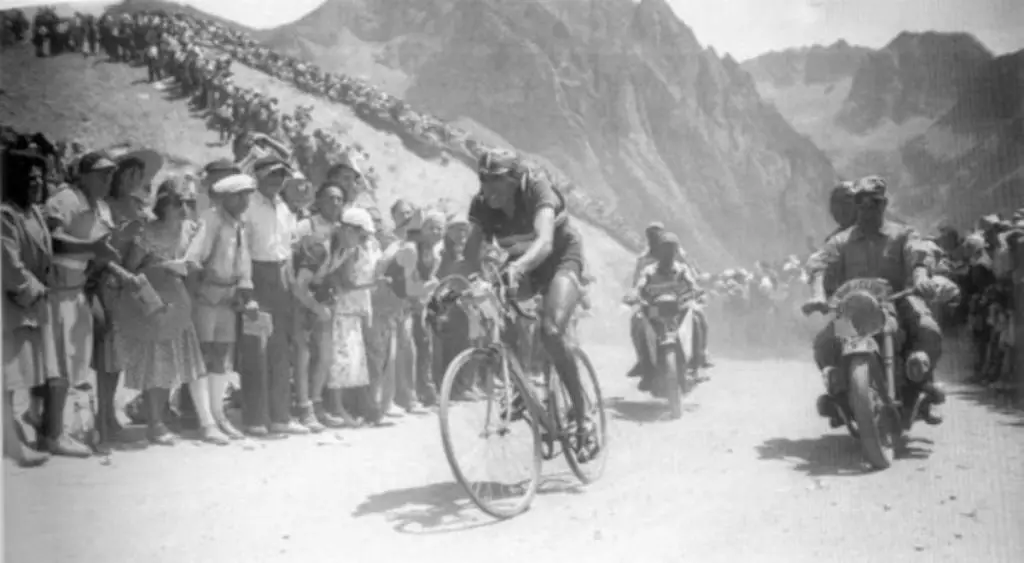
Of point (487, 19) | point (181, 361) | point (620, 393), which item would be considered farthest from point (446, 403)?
point (487, 19)

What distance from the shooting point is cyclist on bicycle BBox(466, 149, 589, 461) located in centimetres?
383

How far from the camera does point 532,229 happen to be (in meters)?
3.95

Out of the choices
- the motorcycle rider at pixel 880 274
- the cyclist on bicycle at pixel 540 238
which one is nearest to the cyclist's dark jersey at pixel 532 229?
the cyclist on bicycle at pixel 540 238

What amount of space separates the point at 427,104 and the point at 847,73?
6.31 ft

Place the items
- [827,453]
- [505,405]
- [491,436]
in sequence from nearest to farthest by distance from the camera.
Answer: [505,405] < [491,436] < [827,453]

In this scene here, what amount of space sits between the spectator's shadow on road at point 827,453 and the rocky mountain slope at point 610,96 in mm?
861

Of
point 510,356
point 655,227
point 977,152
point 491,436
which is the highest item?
point 977,152

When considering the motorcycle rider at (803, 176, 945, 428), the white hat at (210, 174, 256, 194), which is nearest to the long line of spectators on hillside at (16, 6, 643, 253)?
the white hat at (210, 174, 256, 194)

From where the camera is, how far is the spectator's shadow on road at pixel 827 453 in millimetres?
3885

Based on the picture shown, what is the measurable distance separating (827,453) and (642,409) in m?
0.80

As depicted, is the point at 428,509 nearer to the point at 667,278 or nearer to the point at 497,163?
the point at 497,163

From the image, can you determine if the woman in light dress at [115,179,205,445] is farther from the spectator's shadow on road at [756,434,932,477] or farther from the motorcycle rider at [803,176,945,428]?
the motorcycle rider at [803,176,945,428]

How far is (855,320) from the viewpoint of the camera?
13.0ft

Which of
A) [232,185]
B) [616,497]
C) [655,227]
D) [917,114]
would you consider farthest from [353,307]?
[917,114]
